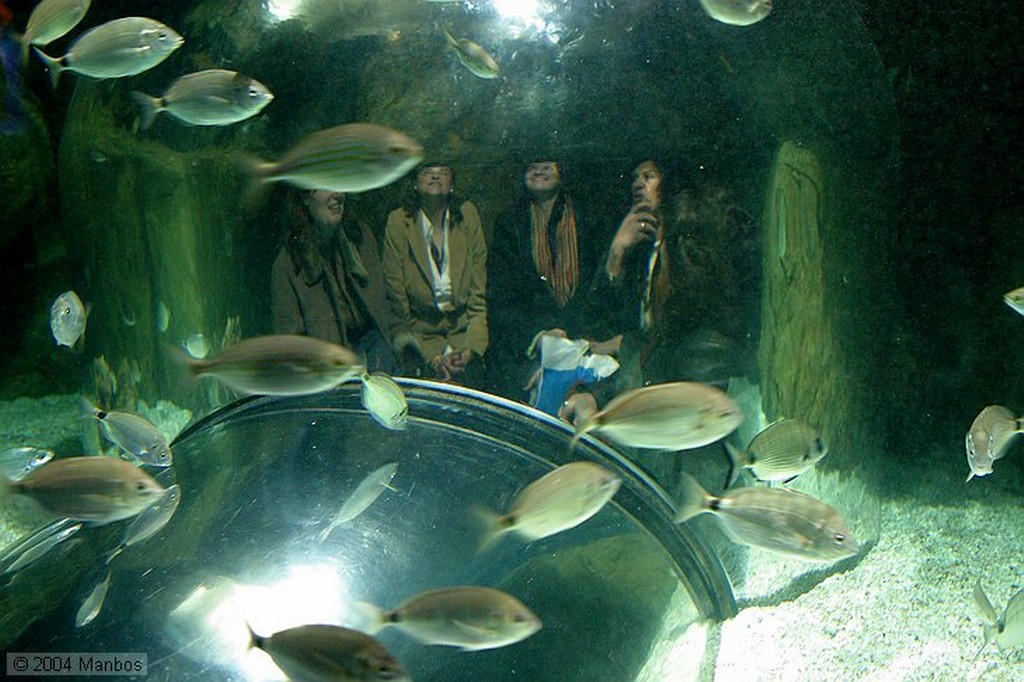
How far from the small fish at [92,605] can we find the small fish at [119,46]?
1.90 m

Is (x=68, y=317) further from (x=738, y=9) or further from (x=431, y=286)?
(x=738, y=9)

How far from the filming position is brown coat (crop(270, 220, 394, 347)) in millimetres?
2914

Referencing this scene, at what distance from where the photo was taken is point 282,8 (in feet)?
10.8

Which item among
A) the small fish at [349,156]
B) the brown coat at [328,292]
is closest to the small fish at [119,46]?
the brown coat at [328,292]

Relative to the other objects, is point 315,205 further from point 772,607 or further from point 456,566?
point 772,607

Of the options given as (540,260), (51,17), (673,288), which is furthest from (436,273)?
(51,17)

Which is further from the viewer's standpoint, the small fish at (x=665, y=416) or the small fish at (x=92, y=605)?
the small fish at (x=92, y=605)

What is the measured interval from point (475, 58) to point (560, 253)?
0.80 meters

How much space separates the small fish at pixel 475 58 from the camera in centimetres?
287

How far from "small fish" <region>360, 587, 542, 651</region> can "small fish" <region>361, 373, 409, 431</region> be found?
3.17ft

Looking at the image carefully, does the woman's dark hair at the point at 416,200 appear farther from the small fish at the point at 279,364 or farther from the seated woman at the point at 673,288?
the small fish at the point at 279,364

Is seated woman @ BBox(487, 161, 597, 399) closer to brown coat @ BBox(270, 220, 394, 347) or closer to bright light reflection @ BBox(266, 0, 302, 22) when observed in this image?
brown coat @ BBox(270, 220, 394, 347)

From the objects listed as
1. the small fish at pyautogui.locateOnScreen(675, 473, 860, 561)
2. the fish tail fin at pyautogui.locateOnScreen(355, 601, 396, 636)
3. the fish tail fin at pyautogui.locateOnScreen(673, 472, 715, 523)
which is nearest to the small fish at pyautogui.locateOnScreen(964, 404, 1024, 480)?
the small fish at pyautogui.locateOnScreen(675, 473, 860, 561)

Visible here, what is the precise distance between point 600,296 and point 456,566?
112cm
